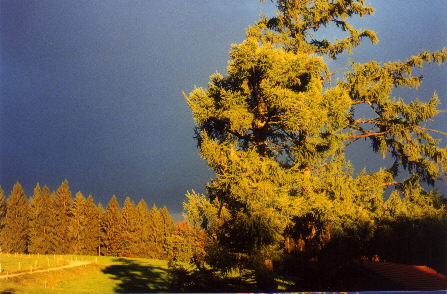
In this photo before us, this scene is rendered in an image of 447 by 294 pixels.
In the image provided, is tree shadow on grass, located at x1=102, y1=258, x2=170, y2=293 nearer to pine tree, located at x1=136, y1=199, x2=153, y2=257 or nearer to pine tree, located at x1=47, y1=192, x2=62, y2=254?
pine tree, located at x1=47, y1=192, x2=62, y2=254

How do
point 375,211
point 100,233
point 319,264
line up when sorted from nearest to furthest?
point 319,264
point 375,211
point 100,233

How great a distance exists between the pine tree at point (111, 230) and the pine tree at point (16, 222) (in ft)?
44.3

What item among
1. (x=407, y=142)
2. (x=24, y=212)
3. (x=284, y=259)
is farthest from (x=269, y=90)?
(x=24, y=212)

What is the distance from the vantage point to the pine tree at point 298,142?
13.6 metres

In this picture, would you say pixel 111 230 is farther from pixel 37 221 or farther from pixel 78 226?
pixel 37 221

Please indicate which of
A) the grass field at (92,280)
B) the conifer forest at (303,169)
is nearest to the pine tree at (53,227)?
the grass field at (92,280)

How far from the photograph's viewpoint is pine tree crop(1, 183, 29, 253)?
6838cm

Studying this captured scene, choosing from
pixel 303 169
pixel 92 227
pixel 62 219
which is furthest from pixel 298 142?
pixel 92 227

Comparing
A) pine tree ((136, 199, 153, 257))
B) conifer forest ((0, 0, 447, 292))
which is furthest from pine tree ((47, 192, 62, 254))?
conifer forest ((0, 0, 447, 292))

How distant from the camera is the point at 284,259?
48.0ft

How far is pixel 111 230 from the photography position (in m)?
78.4

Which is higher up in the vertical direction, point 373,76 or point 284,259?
point 373,76

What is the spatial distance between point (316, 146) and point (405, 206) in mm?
5076

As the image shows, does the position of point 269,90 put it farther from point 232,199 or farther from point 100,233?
point 100,233
